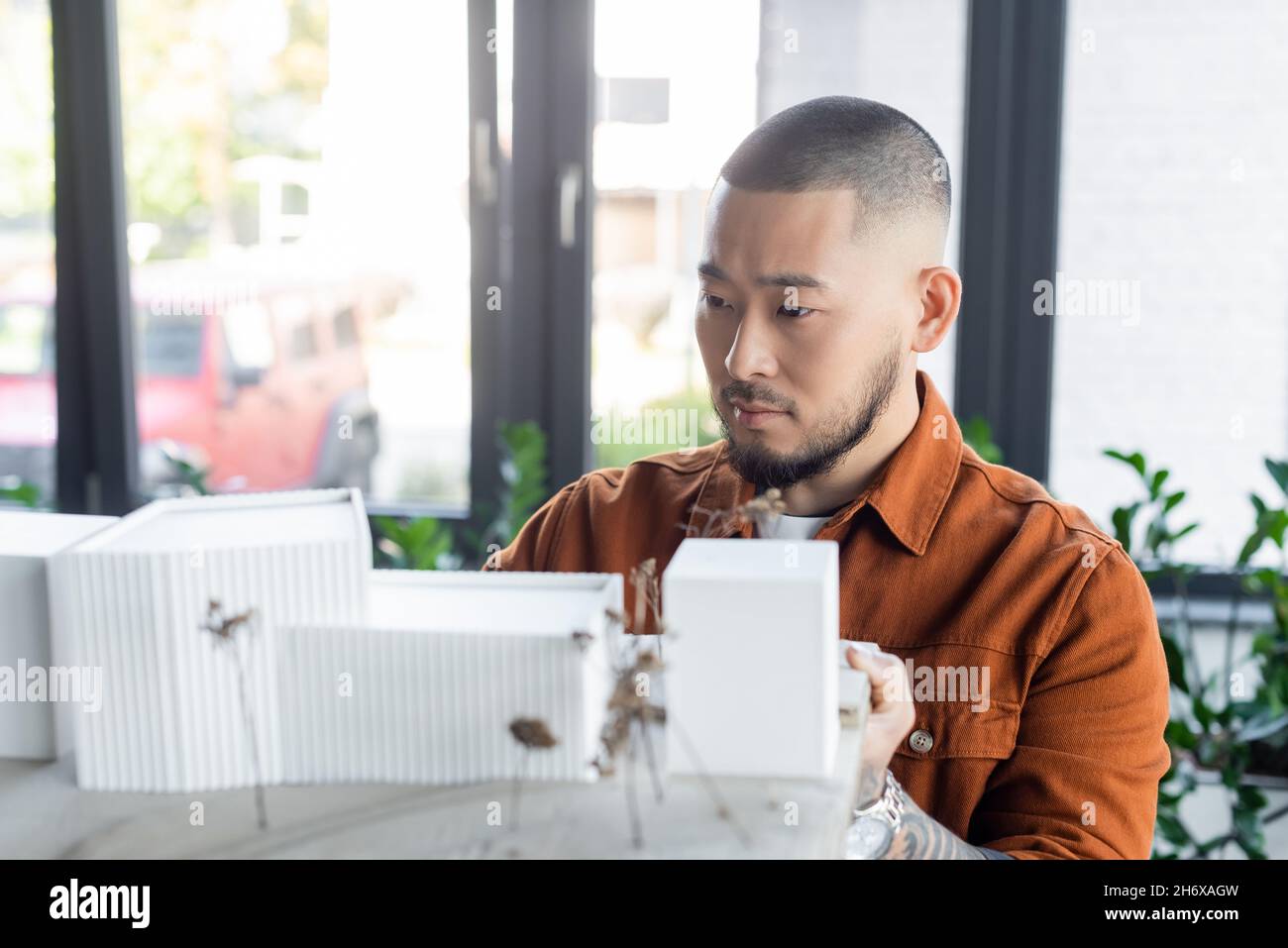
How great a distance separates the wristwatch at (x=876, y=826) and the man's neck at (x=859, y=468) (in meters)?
0.53

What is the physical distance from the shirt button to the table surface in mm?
548

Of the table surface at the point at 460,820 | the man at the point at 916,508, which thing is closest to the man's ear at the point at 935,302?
the man at the point at 916,508

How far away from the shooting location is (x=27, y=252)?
323 cm

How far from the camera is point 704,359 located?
1457mm

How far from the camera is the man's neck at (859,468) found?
4.93 ft

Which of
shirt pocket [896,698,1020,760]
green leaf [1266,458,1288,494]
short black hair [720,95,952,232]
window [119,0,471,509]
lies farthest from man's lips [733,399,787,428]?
window [119,0,471,509]

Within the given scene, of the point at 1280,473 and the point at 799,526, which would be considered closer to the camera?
the point at 799,526

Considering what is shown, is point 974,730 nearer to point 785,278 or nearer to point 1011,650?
point 1011,650

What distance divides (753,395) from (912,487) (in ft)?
0.71

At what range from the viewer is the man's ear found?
151 cm

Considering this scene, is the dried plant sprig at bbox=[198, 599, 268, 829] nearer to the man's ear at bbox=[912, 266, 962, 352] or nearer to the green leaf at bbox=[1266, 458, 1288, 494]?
the man's ear at bbox=[912, 266, 962, 352]

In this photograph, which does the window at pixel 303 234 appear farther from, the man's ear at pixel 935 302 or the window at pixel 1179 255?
the man's ear at pixel 935 302

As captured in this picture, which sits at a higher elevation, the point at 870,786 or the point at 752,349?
the point at 752,349

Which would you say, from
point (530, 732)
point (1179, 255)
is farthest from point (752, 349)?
point (1179, 255)
